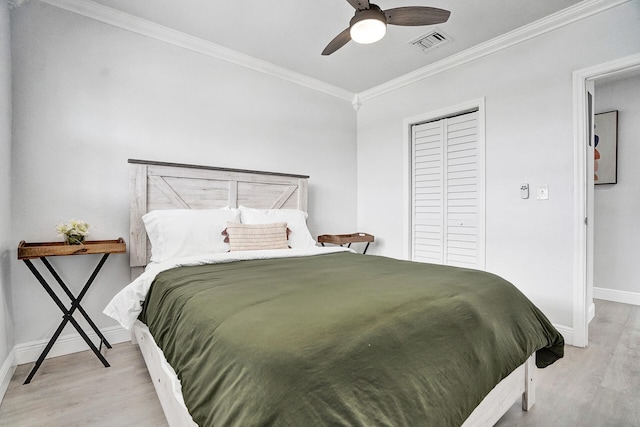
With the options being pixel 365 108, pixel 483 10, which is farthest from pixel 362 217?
pixel 483 10

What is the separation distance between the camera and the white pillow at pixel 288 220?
2.76 meters

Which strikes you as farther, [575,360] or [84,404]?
[575,360]

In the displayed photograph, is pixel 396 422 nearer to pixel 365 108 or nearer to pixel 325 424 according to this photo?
pixel 325 424

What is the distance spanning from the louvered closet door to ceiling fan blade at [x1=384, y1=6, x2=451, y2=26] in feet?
4.93

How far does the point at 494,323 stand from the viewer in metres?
1.36

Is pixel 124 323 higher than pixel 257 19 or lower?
lower

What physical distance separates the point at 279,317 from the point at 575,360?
2.45m

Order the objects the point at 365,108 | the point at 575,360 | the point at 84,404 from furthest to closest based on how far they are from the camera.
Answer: the point at 365,108 < the point at 575,360 < the point at 84,404

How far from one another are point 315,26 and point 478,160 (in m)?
2.03

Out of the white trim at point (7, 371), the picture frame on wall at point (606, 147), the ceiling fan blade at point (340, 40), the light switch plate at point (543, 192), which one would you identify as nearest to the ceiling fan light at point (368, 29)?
the ceiling fan blade at point (340, 40)

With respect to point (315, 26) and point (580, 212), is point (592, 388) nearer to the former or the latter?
point (580, 212)

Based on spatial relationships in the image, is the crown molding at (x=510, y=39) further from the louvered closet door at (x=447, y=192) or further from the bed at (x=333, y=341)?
the bed at (x=333, y=341)

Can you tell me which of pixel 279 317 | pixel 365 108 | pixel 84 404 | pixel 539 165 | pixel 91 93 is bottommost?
pixel 84 404

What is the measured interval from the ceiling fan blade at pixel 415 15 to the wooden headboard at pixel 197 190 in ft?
6.16
